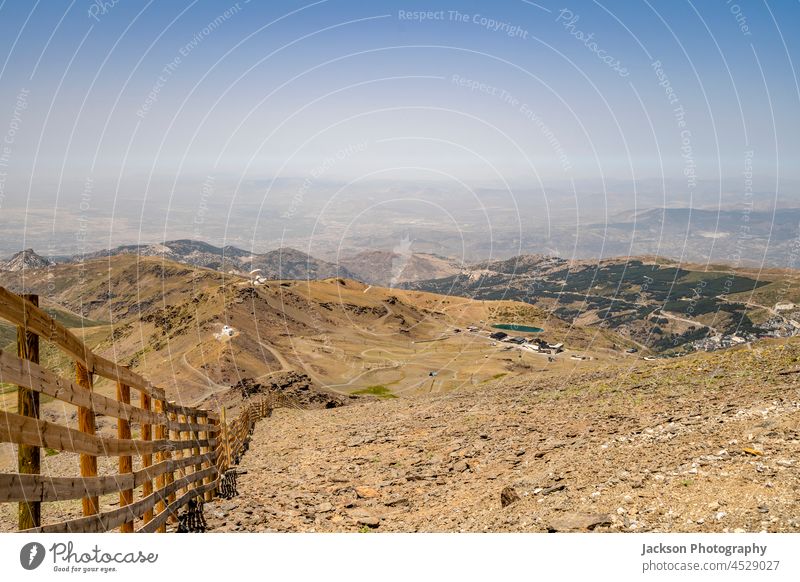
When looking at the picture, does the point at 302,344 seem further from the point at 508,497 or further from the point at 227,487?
the point at 508,497

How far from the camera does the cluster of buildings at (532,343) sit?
13212 cm

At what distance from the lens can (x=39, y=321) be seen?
5855mm

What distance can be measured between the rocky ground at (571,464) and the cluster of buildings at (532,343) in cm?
10730

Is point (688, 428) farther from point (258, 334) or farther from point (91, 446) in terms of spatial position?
point (258, 334)

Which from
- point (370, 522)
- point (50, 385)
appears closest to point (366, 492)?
point (370, 522)

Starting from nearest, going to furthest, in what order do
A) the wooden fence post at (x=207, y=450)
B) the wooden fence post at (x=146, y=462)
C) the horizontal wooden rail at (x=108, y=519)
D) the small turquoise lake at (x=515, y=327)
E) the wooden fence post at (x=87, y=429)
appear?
the horizontal wooden rail at (x=108, y=519) → the wooden fence post at (x=87, y=429) → the wooden fence post at (x=146, y=462) → the wooden fence post at (x=207, y=450) → the small turquoise lake at (x=515, y=327)

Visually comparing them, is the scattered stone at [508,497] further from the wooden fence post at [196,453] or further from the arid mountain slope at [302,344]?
the arid mountain slope at [302,344]

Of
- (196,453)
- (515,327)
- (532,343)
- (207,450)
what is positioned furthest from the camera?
(515,327)

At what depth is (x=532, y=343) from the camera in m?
140

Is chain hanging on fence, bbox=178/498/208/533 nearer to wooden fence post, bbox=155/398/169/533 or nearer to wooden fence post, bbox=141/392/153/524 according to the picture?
wooden fence post, bbox=155/398/169/533

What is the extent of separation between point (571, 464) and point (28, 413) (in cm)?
1134

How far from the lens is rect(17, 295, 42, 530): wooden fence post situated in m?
5.67

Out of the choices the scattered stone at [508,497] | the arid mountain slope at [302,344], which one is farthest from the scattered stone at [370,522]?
the arid mountain slope at [302,344]

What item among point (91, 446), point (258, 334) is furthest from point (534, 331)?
point (91, 446)
